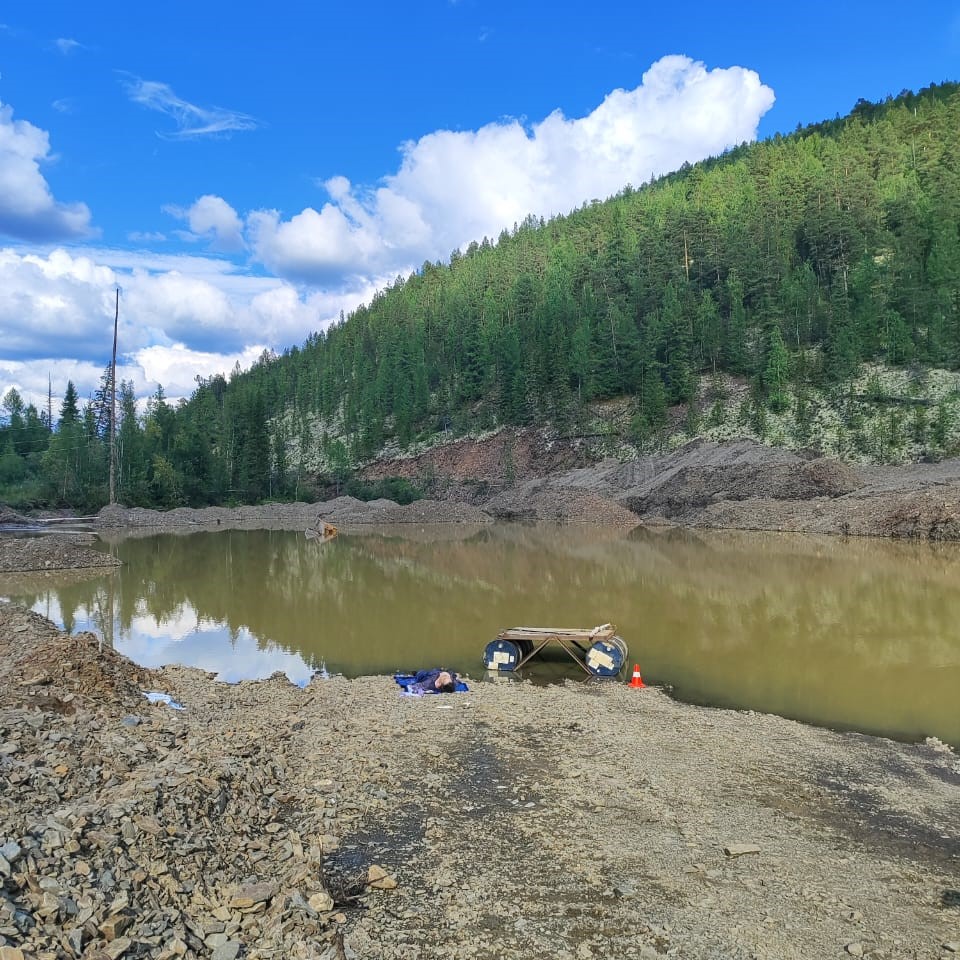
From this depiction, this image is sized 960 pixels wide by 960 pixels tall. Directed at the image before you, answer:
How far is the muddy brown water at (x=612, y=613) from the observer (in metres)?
14.5

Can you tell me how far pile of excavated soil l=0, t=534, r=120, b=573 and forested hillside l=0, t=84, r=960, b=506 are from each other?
A: 37.0 m

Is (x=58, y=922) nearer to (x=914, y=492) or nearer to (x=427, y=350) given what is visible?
(x=914, y=492)

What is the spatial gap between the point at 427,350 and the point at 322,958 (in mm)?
115025

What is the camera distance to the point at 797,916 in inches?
236

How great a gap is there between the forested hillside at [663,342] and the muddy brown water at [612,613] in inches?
1232

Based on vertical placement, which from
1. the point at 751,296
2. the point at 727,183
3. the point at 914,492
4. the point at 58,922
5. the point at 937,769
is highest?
the point at 727,183

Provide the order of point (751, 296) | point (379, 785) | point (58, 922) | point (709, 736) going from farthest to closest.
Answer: point (751, 296)
point (709, 736)
point (379, 785)
point (58, 922)

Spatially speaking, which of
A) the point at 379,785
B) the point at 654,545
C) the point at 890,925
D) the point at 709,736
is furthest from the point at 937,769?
the point at 654,545

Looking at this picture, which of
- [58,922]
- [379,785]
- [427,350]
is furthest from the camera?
[427,350]

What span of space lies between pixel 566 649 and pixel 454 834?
8586mm

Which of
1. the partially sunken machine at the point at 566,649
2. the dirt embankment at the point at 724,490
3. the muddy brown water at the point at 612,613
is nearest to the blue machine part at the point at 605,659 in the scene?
the partially sunken machine at the point at 566,649

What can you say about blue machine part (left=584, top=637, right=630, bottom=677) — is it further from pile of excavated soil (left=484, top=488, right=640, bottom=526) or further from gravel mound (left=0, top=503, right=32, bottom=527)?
gravel mound (left=0, top=503, right=32, bottom=527)

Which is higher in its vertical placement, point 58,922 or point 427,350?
point 427,350

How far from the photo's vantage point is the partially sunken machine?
15.2 metres
